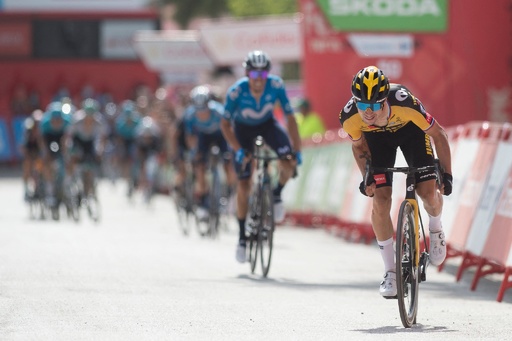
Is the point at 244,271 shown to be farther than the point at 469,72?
No

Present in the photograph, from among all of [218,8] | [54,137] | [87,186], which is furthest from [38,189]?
[218,8]

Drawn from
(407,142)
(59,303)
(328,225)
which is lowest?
(328,225)

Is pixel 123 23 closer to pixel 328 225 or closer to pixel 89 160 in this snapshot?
pixel 89 160

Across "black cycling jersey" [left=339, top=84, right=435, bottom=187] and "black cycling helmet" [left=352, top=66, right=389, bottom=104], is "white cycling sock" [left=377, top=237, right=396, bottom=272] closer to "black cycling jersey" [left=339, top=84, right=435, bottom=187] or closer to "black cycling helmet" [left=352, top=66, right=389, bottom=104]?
"black cycling jersey" [left=339, top=84, right=435, bottom=187]

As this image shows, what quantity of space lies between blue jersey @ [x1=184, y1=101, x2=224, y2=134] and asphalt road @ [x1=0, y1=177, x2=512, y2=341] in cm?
154

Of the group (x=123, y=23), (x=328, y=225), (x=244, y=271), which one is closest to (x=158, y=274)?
(x=244, y=271)

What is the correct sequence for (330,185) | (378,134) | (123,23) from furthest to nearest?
1. (123,23)
2. (330,185)
3. (378,134)

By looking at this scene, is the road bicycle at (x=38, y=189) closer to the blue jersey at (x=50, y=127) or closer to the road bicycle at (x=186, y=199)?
the blue jersey at (x=50, y=127)

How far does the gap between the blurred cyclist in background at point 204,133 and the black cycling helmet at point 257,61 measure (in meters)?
5.24

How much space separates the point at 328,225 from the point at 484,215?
314 inches

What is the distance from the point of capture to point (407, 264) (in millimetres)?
9422

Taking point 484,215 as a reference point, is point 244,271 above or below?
below

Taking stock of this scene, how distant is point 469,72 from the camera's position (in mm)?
24391

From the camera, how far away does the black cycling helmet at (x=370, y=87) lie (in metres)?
9.14
